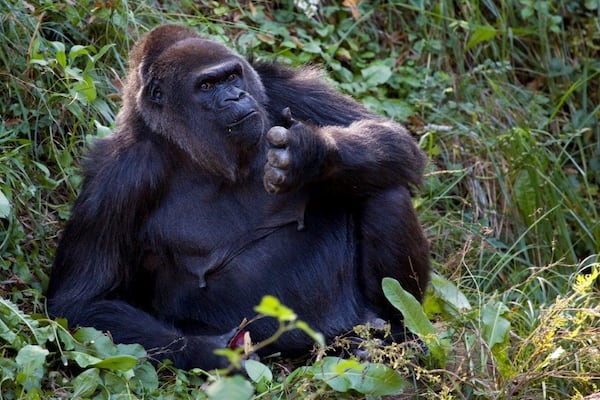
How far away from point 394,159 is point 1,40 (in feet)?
6.98

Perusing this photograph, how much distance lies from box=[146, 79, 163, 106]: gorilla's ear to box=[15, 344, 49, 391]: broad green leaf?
1132mm

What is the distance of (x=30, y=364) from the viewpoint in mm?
3920

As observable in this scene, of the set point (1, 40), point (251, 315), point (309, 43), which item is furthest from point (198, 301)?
point (309, 43)

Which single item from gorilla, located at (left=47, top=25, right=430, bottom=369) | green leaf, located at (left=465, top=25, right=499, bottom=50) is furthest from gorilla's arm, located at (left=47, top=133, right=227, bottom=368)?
green leaf, located at (left=465, top=25, right=499, bottom=50)

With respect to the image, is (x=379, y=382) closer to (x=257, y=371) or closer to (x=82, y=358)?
(x=257, y=371)

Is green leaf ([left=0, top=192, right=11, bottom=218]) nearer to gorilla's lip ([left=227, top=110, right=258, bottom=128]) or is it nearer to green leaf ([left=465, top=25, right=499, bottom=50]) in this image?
gorilla's lip ([left=227, top=110, right=258, bottom=128])

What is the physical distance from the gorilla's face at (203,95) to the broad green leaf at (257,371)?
838 mm

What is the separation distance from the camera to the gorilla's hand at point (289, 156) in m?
4.07

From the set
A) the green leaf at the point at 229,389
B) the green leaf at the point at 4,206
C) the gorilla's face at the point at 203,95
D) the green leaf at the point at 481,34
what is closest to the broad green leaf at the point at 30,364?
the green leaf at the point at 4,206

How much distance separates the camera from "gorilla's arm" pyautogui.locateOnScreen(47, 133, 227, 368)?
450cm

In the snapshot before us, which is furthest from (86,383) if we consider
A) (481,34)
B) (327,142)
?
(481,34)

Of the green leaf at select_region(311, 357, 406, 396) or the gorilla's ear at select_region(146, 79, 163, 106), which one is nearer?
the green leaf at select_region(311, 357, 406, 396)

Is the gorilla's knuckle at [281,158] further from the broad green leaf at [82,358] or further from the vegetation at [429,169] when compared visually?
the broad green leaf at [82,358]

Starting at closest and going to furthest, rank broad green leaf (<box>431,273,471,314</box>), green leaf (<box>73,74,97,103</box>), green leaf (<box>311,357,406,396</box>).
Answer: green leaf (<box>311,357,406,396</box>) < broad green leaf (<box>431,273,471,314</box>) < green leaf (<box>73,74,97,103</box>)
